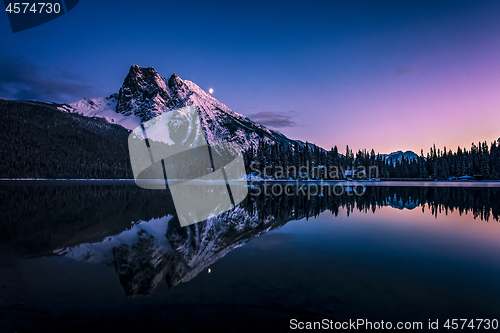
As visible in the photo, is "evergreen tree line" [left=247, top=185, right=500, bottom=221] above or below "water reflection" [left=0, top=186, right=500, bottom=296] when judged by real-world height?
below

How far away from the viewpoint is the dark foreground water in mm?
7426

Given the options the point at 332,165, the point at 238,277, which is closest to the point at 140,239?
the point at 238,277

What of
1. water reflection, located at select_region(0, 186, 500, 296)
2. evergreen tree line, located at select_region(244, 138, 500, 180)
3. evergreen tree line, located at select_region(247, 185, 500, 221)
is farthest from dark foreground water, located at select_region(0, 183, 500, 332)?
evergreen tree line, located at select_region(244, 138, 500, 180)

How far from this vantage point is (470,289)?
9.33 m

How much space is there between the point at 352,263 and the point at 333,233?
7221mm

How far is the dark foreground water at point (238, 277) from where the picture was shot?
Answer: 7.43 metres

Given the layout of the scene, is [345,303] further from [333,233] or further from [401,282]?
[333,233]

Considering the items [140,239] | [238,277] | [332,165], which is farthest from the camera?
[332,165]

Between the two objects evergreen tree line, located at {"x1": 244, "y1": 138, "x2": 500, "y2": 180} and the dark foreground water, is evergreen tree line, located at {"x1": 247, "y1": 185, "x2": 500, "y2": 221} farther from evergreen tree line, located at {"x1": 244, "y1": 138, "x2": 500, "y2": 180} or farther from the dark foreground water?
evergreen tree line, located at {"x1": 244, "y1": 138, "x2": 500, "y2": 180}

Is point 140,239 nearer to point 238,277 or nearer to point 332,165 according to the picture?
point 238,277

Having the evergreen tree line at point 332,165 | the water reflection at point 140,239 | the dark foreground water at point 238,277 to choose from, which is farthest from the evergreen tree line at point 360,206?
the evergreen tree line at point 332,165

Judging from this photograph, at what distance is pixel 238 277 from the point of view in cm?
1048

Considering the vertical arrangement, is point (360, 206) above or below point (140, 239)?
below

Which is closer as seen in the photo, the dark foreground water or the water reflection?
the dark foreground water
